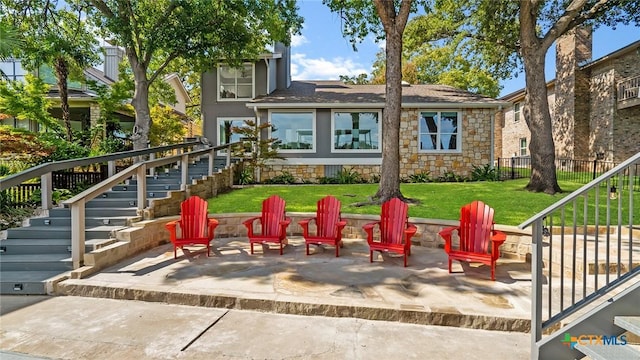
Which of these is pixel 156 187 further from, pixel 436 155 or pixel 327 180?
pixel 436 155

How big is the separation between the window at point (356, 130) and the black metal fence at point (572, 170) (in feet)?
17.5

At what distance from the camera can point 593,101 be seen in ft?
59.5

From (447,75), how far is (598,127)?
11.7 metres

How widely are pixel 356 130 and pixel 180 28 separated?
752 cm

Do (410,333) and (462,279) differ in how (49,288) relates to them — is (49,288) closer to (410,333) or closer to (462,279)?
(410,333)

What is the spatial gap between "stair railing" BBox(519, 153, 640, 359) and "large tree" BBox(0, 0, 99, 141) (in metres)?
14.0

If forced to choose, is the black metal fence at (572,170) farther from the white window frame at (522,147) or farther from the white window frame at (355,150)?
the white window frame at (355,150)

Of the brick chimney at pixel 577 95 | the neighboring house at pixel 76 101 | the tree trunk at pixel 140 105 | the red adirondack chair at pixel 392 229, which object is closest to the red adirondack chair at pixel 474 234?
the red adirondack chair at pixel 392 229

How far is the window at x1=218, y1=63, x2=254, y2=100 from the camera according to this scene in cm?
1577

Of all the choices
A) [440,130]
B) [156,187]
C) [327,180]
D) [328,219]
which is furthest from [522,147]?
[156,187]

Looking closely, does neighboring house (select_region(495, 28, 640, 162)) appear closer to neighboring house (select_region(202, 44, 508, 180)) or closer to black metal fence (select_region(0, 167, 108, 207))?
neighboring house (select_region(202, 44, 508, 180))

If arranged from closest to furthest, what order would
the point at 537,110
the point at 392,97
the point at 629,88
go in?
the point at 392,97, the point at 537,110, the point at 629,88

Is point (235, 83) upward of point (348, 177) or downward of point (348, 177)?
upward

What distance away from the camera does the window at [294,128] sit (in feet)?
46.2
